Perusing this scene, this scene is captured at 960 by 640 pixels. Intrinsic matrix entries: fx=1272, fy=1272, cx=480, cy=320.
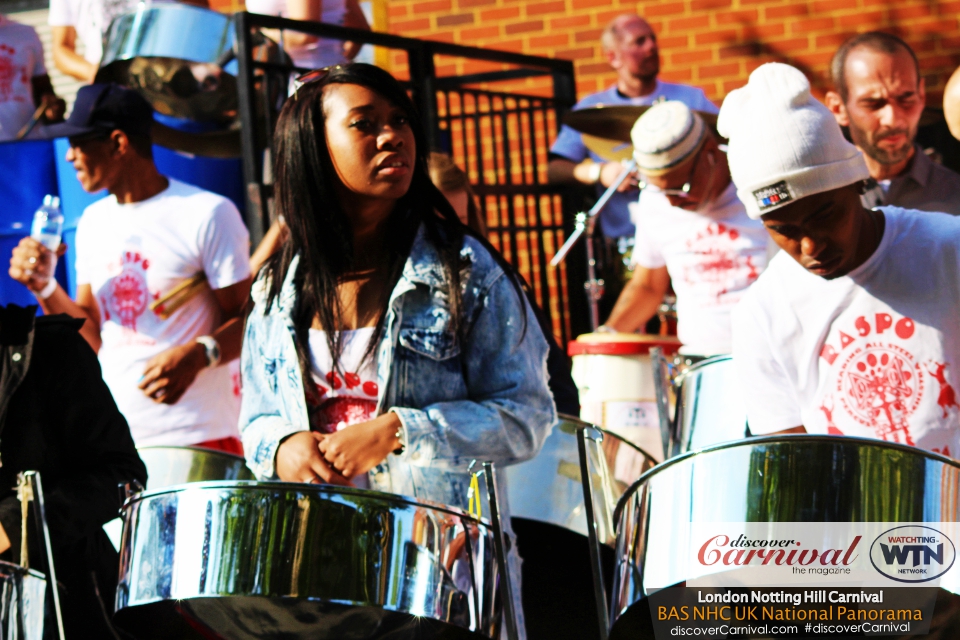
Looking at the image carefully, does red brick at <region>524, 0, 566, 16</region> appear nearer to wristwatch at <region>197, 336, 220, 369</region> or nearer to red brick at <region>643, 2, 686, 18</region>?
red brick at <region>643, 2, 686, 18</region>

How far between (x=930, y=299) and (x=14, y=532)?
124cm

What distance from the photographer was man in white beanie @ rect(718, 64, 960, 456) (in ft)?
5.32

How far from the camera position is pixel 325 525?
1.39 meters

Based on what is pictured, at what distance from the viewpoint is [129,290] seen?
2850 millimetres

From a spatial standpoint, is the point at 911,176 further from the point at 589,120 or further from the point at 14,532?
the point at 14,532

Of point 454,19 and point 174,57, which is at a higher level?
point 454,19

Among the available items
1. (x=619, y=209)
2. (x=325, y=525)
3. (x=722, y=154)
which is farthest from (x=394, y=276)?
(x=619, y=209)

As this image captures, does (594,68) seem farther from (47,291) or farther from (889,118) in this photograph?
(47,291)

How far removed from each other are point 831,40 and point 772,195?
335cm

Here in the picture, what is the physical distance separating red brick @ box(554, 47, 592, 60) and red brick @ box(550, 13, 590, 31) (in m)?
0.09

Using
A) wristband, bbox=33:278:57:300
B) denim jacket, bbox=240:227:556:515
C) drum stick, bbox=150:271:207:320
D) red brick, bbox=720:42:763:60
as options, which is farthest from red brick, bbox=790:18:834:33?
denim jacket, bbox=240:227:556:515

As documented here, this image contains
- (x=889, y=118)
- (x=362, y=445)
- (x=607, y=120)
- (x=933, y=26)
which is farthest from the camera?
(x=933, y=26)

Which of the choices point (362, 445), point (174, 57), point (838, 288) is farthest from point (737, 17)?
point (362, 445)

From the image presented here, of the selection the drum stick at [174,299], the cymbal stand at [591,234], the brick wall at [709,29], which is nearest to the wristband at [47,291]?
the drum stick at [174,299]
